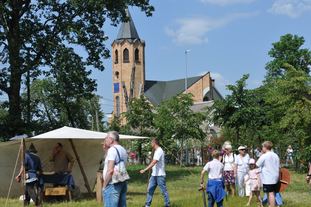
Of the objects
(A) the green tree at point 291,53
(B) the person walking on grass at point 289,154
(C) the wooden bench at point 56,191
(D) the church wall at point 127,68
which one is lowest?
(C) the wooden bench at point 56,191

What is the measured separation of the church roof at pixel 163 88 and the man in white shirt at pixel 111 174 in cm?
7971

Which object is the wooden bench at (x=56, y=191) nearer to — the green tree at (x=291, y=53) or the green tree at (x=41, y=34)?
the green tree at (x=41, y=34)

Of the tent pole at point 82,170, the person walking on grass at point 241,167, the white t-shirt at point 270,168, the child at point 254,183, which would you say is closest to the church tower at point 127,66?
the tent pole at point 82,170

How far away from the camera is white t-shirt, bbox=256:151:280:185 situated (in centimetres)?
1173

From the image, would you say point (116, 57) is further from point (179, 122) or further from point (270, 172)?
point (270, 172)

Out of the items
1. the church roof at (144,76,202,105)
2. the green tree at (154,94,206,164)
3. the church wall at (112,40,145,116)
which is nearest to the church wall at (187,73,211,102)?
the church roof at (144,76,202,105)

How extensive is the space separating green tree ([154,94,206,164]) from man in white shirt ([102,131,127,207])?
33.9 metres

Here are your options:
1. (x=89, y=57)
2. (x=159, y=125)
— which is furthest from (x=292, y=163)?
(x=89, y=57)

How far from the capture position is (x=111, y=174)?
863 cm

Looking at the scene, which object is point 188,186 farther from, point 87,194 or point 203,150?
point 203,150

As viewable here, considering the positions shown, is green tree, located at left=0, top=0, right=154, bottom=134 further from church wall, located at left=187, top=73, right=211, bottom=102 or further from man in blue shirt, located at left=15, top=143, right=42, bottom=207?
church wall, located at left=187, top=73, right=211, bottom=102

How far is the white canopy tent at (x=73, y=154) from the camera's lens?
17.5 m

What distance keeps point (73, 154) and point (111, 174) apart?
35.2 feet

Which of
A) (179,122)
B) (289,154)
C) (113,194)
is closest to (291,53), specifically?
(179,122)
